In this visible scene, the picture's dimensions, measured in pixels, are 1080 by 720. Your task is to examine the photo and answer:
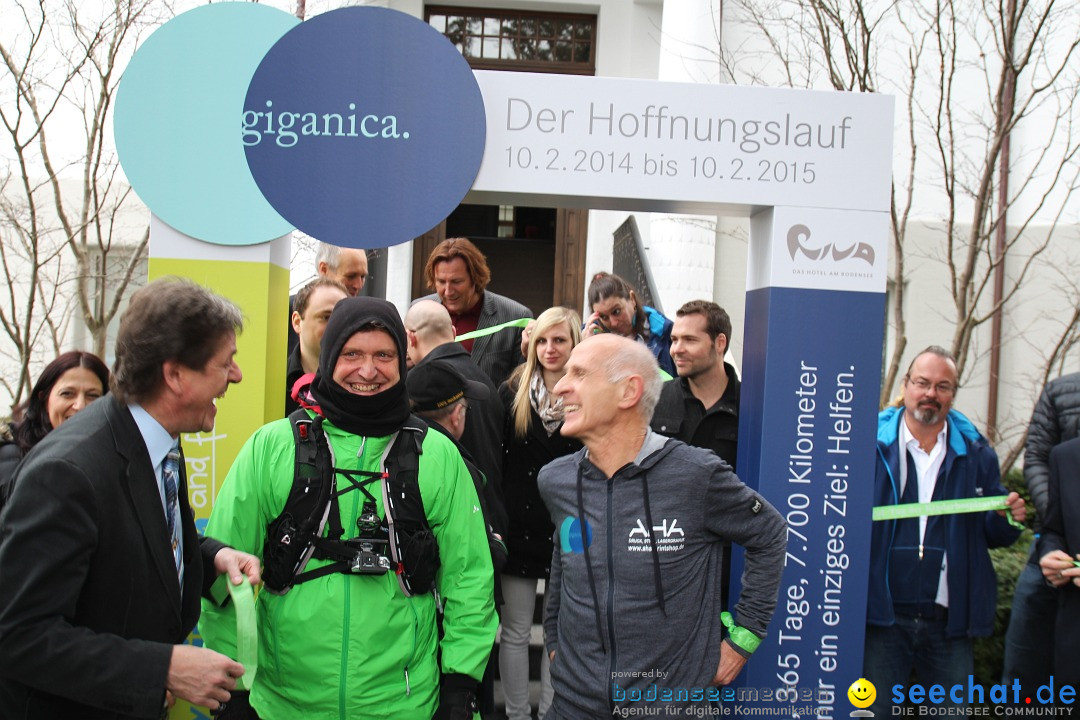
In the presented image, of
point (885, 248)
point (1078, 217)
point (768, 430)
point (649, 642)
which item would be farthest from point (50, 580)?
point (1078, 217)

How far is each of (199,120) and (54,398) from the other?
1.22 meters

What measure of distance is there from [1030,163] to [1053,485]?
683 cm

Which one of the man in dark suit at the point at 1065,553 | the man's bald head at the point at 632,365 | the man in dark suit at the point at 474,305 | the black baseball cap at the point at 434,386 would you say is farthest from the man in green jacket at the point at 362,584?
the man in dark suit at the point at 1065,553

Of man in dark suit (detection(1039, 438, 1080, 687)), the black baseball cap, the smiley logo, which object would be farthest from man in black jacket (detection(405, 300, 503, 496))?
man in dark suit (detection(1039, 438, 1080, 687))

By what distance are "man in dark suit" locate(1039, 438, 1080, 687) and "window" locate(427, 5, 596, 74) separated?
327 inches

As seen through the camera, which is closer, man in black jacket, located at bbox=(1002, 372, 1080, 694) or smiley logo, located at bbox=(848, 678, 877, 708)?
smiley logo, located at bbox=(848, 678, 877, 708)

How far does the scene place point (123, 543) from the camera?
204cm

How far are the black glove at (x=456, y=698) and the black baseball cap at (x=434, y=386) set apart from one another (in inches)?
45.3

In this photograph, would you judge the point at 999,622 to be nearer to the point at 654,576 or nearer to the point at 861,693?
the point at 861,693

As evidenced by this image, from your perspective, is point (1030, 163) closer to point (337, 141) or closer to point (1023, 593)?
point (1023, 593)

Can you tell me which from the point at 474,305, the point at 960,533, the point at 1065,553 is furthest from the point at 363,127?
the point at 1065,553

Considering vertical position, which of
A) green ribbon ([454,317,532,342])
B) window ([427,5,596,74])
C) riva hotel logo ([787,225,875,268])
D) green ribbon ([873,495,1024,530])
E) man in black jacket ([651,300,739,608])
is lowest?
green ribbon ([873,495,1024,530])

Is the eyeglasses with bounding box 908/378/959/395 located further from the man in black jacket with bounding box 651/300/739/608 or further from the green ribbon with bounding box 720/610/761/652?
the green ribbon with bounding box 720/610/761/652

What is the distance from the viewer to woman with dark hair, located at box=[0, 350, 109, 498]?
10.8 ft
